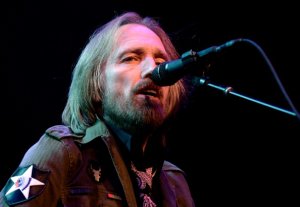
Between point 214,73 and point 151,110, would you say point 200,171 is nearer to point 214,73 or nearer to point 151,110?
point 214,73

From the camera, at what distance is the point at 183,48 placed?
11.0 feet

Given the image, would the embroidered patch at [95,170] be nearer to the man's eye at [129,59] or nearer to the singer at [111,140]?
the singer at [111,140]

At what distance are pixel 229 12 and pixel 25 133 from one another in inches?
88.1

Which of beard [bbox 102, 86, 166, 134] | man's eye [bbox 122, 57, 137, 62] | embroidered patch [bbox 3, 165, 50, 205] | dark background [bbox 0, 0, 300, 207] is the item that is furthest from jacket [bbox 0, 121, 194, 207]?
dark background [bbox 0, 0, 300, 207]

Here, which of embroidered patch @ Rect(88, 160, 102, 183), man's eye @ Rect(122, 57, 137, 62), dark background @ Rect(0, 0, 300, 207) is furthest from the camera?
dark background @ Rect(0, 0, 300, 207)

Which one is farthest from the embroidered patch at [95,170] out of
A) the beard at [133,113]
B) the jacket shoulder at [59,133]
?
the beard at [133,113]

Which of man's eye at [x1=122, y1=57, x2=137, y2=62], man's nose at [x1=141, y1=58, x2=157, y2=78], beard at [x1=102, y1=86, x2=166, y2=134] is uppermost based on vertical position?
man's eye at [x1=122, y1=57, x2=137, y2=62]

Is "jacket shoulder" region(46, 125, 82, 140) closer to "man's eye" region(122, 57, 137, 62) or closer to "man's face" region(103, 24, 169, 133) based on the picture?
"man's face" region(103, 24, 169, 133)

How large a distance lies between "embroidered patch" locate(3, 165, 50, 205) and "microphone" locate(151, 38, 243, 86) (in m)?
0.73

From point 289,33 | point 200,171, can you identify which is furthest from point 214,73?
point 200,171

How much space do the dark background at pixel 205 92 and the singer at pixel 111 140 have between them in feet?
2.29

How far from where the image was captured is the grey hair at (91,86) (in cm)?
234

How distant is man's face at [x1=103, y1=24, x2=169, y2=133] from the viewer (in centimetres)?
208

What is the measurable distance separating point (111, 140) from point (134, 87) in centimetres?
34
